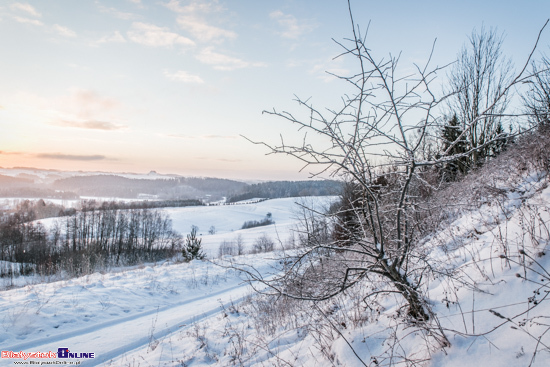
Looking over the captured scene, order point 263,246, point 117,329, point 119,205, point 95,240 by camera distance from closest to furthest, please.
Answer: point 117,329 < point 263,246 < point 95,240 < point 119,205

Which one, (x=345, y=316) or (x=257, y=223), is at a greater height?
(x=345, y=316)

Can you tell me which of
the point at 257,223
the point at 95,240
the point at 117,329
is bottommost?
the point at 257,223

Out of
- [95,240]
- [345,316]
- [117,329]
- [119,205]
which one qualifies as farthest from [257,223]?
[345,316]

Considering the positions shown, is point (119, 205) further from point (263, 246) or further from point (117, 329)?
point (117, 329)

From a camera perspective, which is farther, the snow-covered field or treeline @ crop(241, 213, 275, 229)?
treeline @ crop(241, 213, 275, 229)

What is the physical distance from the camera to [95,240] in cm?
5053

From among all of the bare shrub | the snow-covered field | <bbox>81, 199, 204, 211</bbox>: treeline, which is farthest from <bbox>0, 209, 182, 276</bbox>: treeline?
the snow-covered field

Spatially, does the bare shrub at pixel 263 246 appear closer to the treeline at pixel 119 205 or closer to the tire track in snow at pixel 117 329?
the tire track in snow at pixel 117 329

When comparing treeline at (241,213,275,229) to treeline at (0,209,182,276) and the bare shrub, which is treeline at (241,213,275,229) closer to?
treeline at (0,209,182,276)

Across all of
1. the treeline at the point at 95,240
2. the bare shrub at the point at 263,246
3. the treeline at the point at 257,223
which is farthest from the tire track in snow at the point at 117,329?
the treeline at the point at 257,223

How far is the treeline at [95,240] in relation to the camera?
4306 centimetres

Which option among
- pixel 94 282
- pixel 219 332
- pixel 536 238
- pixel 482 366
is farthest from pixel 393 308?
pixel 94 282

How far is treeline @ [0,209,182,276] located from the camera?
43062 millimetres

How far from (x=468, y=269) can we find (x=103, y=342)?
687 centimetres
